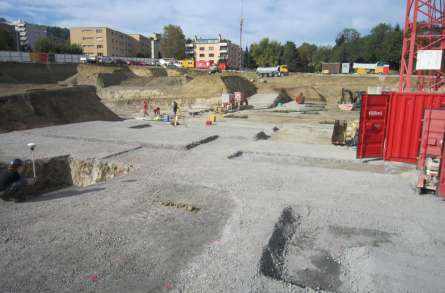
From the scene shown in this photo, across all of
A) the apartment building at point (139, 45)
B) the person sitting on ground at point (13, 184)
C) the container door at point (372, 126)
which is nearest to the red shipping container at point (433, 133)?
the container door at point (372, 126)

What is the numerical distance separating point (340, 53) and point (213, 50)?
1631 inches

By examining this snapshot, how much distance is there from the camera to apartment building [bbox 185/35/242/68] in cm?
10325

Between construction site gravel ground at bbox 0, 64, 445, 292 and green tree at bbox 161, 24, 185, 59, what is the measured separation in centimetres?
8592

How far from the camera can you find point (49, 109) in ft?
81.5

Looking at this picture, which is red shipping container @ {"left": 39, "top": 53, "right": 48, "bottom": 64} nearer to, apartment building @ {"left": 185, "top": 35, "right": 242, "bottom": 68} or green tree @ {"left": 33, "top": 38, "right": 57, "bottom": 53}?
green tree @ {"left": 33, "top": 38, "right": 57, "bottom": 53}

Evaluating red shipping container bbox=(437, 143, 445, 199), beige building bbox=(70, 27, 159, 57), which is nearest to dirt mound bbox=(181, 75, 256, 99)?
red shipping container bbox=(437, 143, 445, 199)

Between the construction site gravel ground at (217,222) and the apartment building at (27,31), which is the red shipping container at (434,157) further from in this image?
the apartment building at (27,31)

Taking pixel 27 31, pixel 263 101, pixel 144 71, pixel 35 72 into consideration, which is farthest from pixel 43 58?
pixel 27 31

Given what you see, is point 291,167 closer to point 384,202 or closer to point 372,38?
point 384,202

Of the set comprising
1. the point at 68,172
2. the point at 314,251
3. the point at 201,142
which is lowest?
the point at 68,172

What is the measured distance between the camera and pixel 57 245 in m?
4.94

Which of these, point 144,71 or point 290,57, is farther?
point 290,57

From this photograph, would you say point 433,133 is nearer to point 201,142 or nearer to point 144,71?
point 201,142

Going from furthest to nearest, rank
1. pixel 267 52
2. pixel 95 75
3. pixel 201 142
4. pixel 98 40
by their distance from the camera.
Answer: pixel 98 40, pixel 267 52, pixel 95 75, pixel 201 142
